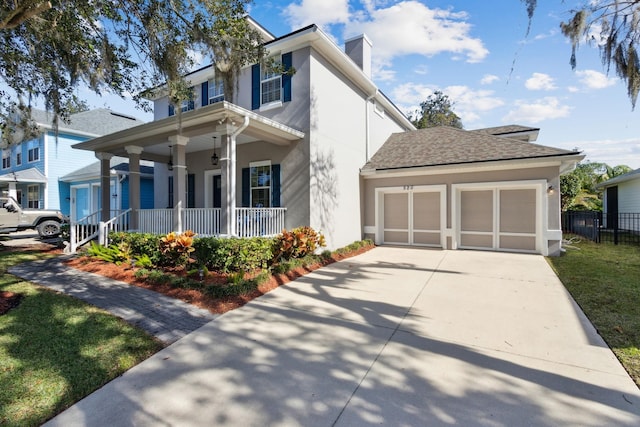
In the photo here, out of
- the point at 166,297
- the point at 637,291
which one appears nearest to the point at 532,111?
the point at 637,291

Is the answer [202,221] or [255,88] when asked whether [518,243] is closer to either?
[202,221]

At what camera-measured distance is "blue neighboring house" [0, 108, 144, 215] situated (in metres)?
16.6

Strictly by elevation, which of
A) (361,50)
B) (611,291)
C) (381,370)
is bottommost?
(381,370)

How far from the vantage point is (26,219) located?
496 inches

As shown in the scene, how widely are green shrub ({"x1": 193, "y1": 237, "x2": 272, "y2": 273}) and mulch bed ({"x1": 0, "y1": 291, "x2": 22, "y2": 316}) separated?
2.95 meters

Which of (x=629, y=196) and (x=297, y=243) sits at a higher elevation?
(x=629, y=196)

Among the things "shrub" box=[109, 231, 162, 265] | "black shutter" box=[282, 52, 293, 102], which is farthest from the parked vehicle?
"black shutter" box=[282, 52, 293, 102]

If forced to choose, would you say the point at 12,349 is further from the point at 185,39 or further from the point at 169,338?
the point at 185,39

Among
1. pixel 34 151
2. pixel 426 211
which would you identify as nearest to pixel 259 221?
pixel 426 211

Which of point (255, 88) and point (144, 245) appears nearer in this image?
point (144, 245)

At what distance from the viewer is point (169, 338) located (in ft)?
12.5

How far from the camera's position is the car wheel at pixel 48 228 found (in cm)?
1270

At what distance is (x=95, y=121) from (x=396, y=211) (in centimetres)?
1988

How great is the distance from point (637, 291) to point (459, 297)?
10.4 feet
